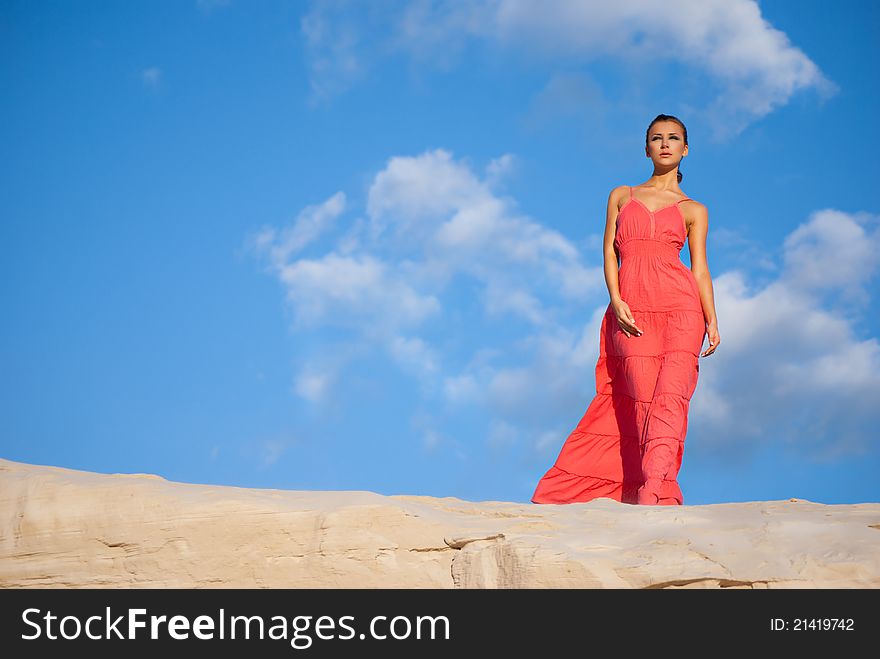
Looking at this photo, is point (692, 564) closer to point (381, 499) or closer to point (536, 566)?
point (536, 566)

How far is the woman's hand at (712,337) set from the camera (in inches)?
314

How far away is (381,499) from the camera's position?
496 centimetres

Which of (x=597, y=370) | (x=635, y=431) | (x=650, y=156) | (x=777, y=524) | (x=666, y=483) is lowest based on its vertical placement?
(x=777, y=524)

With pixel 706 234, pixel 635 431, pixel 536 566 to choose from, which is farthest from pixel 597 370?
pixel 536 566

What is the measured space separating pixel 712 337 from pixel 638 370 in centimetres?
69

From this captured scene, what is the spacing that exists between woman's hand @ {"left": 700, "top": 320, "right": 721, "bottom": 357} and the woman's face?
→ 132 cm

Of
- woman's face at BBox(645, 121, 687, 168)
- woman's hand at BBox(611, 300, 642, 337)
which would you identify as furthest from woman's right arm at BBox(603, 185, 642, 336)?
woman's face at BBox(645, 121, 687, 168)

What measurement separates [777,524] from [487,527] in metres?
1.33

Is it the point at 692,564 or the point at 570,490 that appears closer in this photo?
the point at 692,564

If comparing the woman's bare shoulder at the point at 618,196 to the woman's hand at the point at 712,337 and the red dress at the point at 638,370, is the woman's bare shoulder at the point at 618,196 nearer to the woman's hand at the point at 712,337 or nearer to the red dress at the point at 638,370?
the red dress at the point at 638,370

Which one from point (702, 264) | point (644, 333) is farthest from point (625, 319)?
point (702, 264)

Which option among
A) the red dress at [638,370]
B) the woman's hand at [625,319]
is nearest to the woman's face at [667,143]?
the red dress at [638,370]
